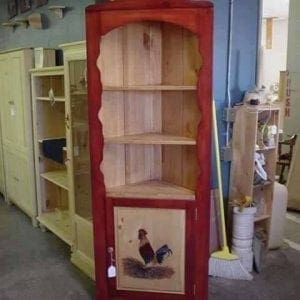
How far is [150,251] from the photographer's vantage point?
8.05ft

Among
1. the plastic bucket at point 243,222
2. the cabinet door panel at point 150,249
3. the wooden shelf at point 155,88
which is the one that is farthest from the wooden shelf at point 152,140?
the plastic bucket at point 243,222

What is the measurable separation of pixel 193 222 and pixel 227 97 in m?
1.29

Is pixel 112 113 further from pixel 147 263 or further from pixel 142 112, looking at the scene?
Result: pixel 147 263

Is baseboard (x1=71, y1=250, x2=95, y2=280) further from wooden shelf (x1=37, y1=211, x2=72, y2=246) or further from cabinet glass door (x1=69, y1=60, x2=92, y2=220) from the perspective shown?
cabinet glass door (x1=69, y1=60, x2=92, y2=220)

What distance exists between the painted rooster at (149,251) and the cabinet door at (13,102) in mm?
2169

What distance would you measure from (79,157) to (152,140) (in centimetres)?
97

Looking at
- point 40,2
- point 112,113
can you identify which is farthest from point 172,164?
point 40,2

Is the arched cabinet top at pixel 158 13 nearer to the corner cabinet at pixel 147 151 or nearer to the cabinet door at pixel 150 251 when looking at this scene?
the corner cabinet at pixel 147 151

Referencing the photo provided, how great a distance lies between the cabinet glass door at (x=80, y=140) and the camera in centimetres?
300

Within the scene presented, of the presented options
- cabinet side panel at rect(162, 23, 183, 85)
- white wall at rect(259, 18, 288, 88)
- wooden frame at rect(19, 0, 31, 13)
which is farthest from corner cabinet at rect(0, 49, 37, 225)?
white wall at rect(259, 18, 288, 88)

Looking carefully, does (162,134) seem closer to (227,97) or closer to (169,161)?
(169,161)

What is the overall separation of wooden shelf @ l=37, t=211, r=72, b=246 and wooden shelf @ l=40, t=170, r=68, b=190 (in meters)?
0.38

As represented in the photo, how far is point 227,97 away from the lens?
10.7 feet

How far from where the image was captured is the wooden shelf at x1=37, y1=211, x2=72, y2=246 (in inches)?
139
